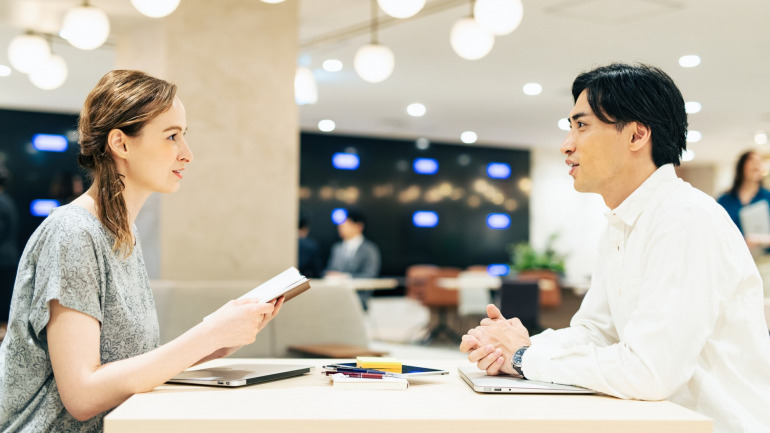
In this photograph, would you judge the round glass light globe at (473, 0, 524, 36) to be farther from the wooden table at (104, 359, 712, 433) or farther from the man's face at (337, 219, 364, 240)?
the man's face at (337, 219, 364, 240)

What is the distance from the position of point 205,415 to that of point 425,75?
838 centimetres

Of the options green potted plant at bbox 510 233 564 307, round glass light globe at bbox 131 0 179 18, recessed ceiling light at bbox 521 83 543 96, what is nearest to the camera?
round glass light globe at bbox 131 0 179 18

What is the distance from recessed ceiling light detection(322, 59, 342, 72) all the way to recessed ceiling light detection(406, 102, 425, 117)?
256cm

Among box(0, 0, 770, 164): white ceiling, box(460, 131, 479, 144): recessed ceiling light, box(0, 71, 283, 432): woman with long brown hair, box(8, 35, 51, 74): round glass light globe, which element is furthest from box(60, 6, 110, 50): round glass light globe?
box(460, 131, 479, 144): recessed ceiling light

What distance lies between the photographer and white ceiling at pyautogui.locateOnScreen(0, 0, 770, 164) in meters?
6.61

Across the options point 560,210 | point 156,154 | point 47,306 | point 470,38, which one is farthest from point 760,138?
point 47,306

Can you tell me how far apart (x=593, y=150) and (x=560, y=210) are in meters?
16.2

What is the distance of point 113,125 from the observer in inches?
73.7

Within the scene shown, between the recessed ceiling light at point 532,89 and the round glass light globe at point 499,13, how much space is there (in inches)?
225

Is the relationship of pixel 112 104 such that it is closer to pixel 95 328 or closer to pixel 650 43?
pixel 95 328

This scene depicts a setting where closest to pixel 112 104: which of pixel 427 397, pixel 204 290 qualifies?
pixel 427 397

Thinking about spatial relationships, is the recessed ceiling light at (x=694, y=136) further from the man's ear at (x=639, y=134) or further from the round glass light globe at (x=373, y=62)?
the man's ear at (x=639, y=134)

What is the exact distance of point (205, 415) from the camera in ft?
4.67

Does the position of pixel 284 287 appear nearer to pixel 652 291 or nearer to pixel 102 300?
pixel 102 300
